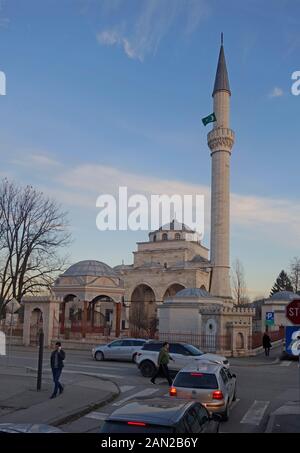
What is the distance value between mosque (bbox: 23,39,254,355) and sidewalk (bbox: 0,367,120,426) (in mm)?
13779

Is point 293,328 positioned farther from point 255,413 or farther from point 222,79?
point 222,79

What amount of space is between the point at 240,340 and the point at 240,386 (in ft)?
43.0

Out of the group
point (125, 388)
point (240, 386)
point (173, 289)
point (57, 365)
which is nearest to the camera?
point (57, 365)

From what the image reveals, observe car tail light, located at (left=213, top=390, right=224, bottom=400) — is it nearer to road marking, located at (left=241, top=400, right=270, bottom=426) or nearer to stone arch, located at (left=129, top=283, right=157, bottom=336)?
road marking, located at (left=241, top=400, right=270, bottom=426)

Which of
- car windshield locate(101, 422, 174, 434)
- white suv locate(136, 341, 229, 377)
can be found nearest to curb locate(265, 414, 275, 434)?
car windshield locate(101, 422, 174, 434)

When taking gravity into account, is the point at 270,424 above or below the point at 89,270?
below

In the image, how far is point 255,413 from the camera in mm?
12961

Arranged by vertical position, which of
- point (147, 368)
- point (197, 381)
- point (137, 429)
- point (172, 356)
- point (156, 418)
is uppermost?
point (156, 418)

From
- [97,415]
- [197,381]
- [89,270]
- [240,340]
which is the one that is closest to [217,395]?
[197,381]

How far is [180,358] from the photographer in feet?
65.2

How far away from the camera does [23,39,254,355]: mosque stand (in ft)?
103

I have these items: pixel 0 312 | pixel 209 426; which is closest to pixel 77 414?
pixel 209 426
